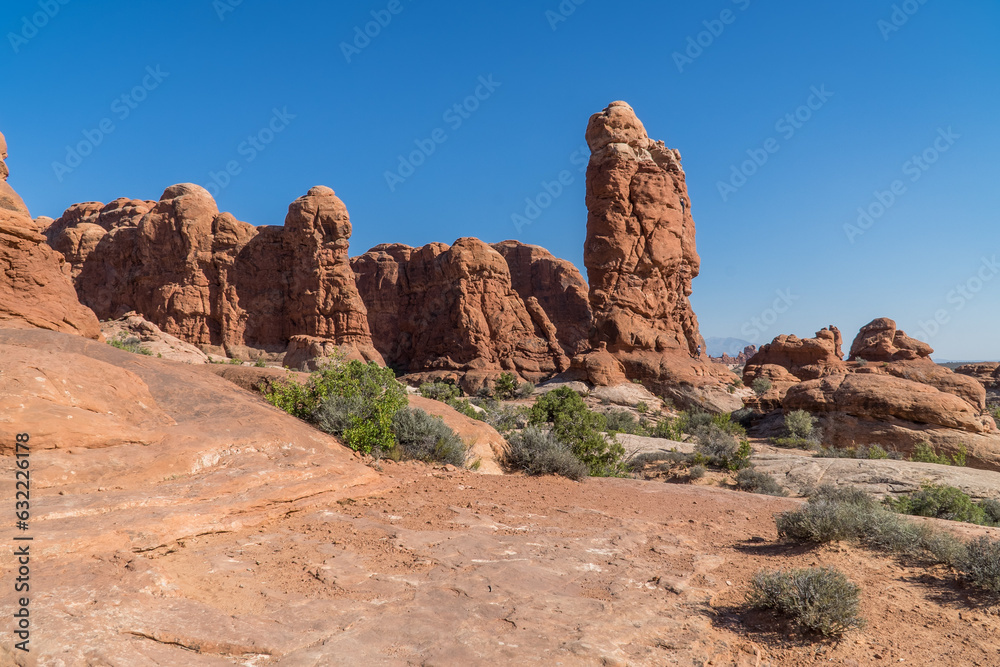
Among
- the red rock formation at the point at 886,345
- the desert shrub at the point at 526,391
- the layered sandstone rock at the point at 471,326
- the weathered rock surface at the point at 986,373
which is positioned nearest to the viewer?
the desert shrub at the point at 526,391

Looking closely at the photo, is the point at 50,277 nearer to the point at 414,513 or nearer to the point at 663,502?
the point at 414,513

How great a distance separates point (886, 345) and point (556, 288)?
32.7 meters

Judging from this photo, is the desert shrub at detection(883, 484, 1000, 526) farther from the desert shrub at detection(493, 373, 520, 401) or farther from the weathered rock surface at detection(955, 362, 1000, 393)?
the weathered rock surface at detection(955, 362, 1000, 393)

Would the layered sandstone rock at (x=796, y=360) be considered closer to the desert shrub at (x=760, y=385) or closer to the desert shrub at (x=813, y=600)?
the desert shrub at (x=760, y=385)

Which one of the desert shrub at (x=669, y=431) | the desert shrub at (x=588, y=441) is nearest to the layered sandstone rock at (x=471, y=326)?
the desert shrub at (x=669, y=431)

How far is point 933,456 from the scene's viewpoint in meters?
15.8

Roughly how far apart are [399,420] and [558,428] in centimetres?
446

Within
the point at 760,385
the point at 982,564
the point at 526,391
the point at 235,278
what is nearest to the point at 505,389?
the point at 526,391

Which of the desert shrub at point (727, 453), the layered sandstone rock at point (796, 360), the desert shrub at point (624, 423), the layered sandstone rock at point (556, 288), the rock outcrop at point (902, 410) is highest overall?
the layered sandstone rock at point (556, 288)

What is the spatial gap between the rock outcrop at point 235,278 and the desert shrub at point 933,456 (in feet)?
97.7

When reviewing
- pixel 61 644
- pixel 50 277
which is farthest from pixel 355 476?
pixel 50 277

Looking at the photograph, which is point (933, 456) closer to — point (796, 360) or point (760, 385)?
point (760, 385)

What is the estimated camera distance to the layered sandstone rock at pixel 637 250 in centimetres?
3284

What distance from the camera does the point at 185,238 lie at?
3694 centimetres
